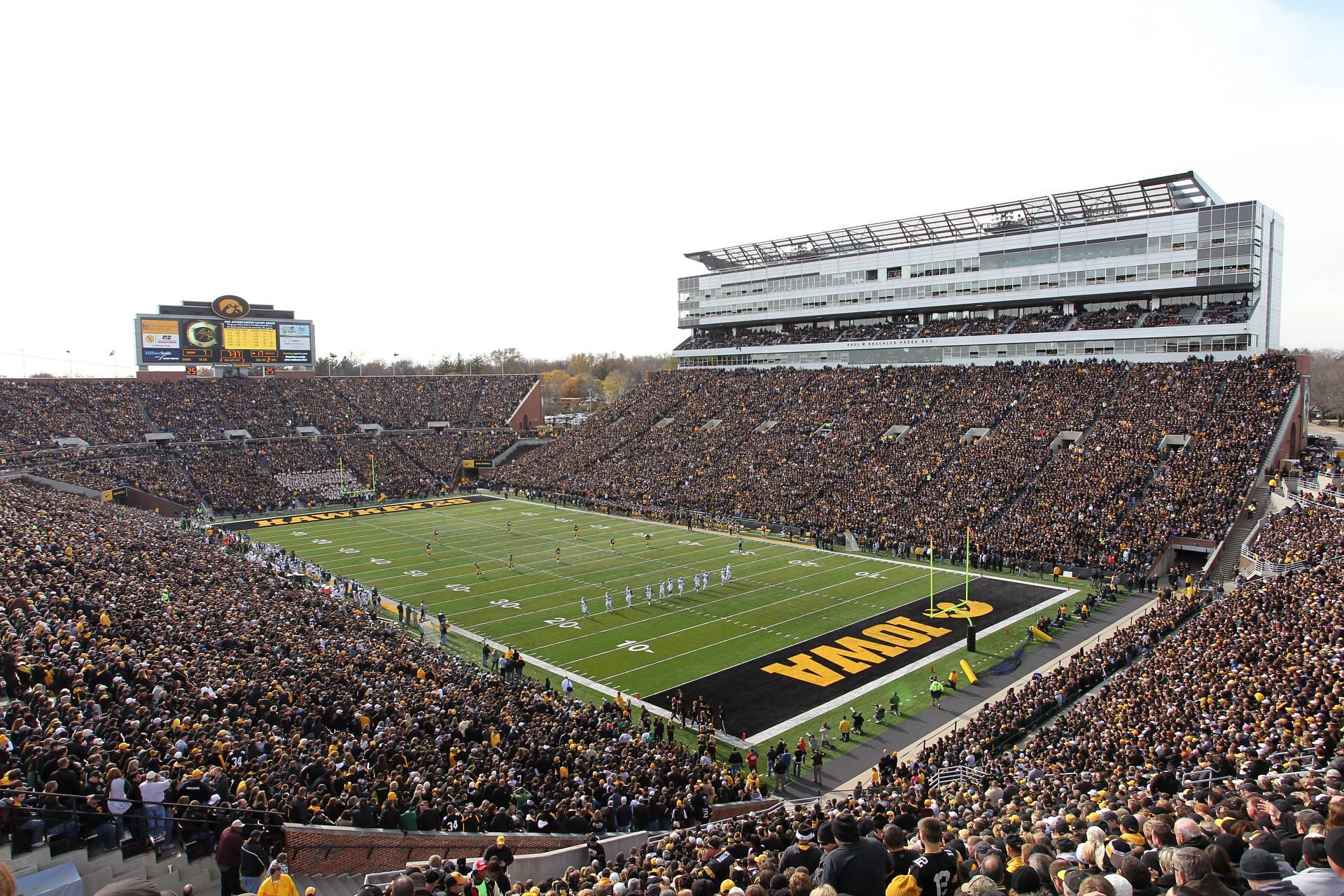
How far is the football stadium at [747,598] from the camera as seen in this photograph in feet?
30.4

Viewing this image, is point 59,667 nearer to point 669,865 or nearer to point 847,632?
point 669,865

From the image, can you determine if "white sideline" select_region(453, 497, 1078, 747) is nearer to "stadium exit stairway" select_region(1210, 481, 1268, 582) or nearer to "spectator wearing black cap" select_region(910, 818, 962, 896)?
"stadium exit stairway" select_region(1210, 481, 1268, 582)

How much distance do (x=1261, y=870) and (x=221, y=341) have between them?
74.4m

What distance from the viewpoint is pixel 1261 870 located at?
4543mm

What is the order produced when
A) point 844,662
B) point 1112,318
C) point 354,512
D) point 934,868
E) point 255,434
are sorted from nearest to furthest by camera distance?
point 934,868
point 844,662
point 1112,318
point 354,512
point 255,434

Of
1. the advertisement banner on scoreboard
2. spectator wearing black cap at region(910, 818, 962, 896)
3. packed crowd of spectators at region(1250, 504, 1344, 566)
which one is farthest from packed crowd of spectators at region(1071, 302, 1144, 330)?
the advertisement banner on scoreboard

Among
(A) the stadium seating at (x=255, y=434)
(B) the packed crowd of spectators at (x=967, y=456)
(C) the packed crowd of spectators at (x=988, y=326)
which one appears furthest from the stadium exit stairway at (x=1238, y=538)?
(A) the stadium seating at (x=255, y=434)

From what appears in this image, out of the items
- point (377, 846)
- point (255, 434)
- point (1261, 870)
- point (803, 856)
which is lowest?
point (377, 846)

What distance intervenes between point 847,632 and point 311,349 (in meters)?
60.3

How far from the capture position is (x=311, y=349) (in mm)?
71438

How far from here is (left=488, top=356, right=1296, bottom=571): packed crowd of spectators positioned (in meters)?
34.6

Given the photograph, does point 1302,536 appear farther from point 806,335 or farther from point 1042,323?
point 806,335

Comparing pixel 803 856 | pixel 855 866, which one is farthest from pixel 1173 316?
pixel 855 866

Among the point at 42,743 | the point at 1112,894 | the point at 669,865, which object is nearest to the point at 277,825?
the point at 42,743
